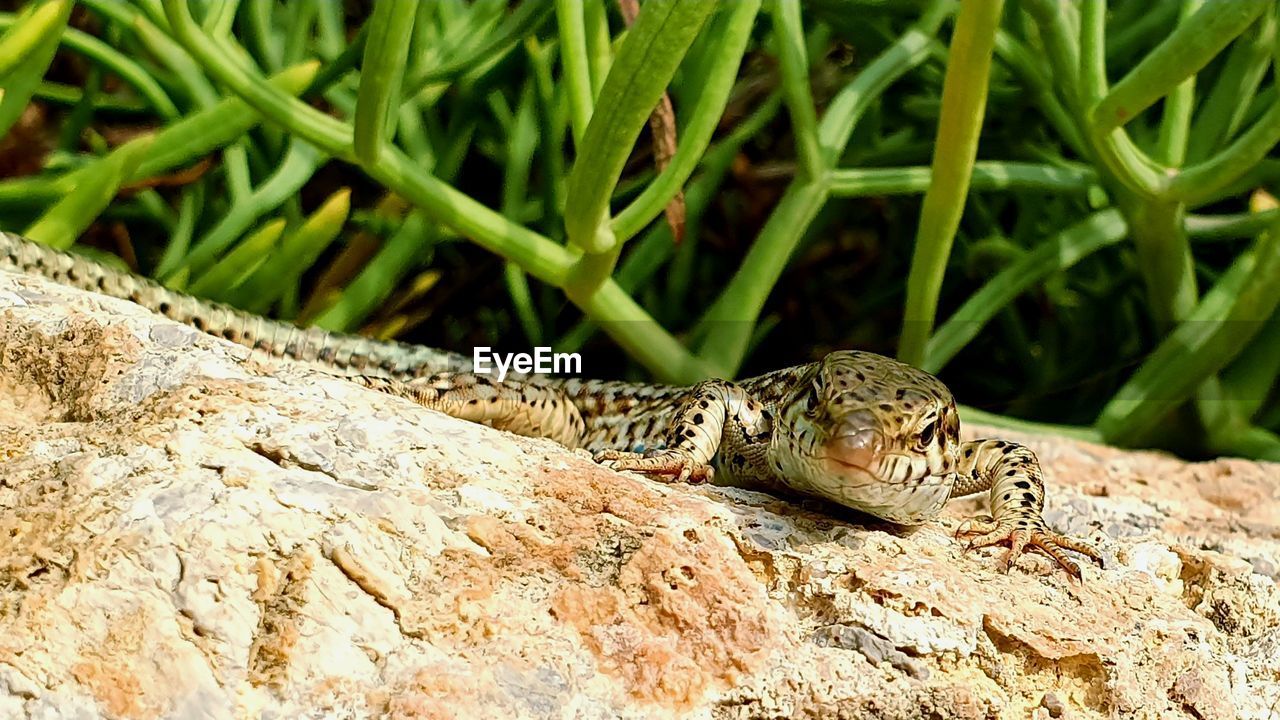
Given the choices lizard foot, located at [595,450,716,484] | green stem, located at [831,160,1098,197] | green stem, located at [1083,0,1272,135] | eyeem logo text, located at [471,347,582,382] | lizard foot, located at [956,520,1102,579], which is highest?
green stem, located at [1083,0,1272,135]

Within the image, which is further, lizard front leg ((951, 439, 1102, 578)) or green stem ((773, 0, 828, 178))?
green stem ((773, 0, 828, 178))

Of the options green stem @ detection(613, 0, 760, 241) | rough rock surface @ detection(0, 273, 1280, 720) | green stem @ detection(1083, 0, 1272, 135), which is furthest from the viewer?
green stem @ detection(613, 0, 760, 241)

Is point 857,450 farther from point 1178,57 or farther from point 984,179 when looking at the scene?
point 984,179

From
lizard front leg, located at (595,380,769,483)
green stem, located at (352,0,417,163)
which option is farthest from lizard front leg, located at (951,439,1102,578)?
green stem, located at (352,0,417,163)

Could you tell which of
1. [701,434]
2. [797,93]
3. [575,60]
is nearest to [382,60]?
[575,60]

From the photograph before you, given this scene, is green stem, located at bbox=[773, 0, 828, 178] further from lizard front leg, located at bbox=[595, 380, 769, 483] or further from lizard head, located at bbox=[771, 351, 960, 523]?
lizard head, located at bbox=[771, 351, 960, 523]

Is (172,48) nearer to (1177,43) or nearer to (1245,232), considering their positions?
(1177,43)
